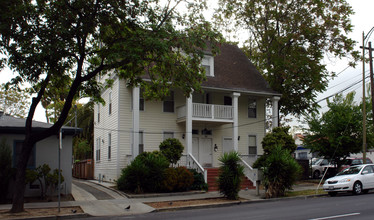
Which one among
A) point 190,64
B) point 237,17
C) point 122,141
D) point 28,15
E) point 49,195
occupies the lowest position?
point 49,195

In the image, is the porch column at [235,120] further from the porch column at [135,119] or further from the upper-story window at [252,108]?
the porch column at [135,119]

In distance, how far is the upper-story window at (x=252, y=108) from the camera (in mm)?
27938

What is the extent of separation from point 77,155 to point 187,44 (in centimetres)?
3092

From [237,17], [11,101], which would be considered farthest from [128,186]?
[11,101]

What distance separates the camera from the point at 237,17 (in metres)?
29.9

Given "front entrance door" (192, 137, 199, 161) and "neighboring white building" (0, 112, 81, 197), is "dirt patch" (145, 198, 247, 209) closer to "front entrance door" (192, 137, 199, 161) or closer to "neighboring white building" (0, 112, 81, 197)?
"neighboring white building" (0, 112, 81, 197)

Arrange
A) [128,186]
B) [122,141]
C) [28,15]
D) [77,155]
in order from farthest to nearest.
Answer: [77,155], [122,141], [128,186], [28,15]

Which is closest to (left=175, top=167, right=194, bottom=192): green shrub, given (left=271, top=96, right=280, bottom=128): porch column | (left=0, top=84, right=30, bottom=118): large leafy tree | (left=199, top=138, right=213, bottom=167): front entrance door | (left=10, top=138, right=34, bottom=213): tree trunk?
(left=199, top=138, right=213, bottom=167): front entrance door

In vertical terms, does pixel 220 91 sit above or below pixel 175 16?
below

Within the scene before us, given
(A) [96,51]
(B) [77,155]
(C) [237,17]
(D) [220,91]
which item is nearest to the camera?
(A) [96,51]

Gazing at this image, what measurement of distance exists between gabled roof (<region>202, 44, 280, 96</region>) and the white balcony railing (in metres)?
1.30

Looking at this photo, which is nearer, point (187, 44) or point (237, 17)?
point (187, 44)

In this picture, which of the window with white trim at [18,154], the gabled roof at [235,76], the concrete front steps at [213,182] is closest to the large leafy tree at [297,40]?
the gabled roof at [235,76]

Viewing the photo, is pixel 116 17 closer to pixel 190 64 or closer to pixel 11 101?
pixel 190 64
